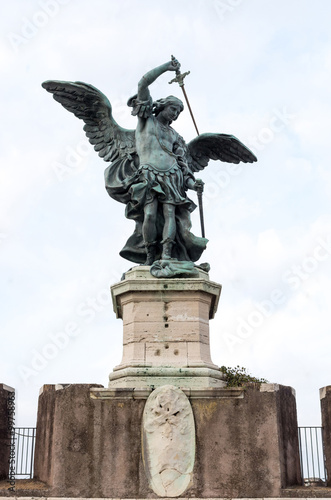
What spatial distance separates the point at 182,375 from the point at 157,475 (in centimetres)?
155

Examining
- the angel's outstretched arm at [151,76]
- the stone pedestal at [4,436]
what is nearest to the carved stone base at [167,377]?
the stone pedestal at [4,436]

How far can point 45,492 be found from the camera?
1220 centimetres

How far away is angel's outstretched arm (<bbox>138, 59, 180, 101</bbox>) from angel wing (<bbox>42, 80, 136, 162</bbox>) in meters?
0.86

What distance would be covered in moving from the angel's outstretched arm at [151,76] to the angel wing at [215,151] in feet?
4.85

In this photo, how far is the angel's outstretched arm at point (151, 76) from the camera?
47.0 ft

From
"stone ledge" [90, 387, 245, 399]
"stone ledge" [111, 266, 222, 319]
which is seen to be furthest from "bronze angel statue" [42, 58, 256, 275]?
"stone ledge" [90, 387, 245, 399]

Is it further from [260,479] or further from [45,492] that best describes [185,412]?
[45,492]

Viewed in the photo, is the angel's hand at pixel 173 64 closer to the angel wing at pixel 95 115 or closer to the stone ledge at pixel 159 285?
the angel wing at pixel 95 115

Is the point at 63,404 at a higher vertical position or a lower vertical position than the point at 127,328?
lower

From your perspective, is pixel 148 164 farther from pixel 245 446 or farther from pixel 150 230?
pixel 245 446

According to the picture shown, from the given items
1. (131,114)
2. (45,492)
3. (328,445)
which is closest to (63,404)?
(45,492)

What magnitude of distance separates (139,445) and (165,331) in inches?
73.8

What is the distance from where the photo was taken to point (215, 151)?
15805mm

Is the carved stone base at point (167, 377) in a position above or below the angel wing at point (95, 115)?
below
